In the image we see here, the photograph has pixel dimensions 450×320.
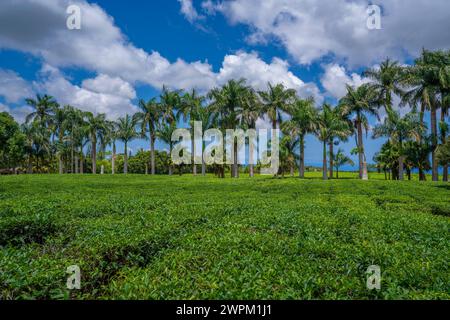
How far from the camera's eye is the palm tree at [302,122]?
135 feet

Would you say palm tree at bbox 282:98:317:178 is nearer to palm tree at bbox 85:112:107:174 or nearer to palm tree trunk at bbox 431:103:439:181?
palm tree trunk at bbox 431:103:439:181

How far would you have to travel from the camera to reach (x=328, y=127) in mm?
41125

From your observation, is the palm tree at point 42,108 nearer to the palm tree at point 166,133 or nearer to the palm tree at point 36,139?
the palm tree at point 36,139

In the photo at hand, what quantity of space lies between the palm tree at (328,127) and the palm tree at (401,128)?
15.7 feet

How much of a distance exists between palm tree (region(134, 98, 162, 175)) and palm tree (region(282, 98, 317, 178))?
75.1 feet

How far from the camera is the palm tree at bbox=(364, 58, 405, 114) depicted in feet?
129

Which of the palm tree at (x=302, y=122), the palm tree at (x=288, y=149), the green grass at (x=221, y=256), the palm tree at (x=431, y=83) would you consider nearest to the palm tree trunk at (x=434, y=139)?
the palm tree at (x=431, y=83)

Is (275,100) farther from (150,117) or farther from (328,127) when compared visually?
(150,117)

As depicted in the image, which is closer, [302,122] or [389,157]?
[302,122]

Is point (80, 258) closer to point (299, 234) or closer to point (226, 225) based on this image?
point (226, 225)

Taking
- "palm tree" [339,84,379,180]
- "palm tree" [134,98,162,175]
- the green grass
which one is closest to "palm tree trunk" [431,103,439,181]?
"palm tree" [339,84,379,180]

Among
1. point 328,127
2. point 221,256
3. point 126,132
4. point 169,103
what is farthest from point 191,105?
point 221,256

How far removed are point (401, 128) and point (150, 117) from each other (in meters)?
38.8

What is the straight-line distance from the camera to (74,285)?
438cm
